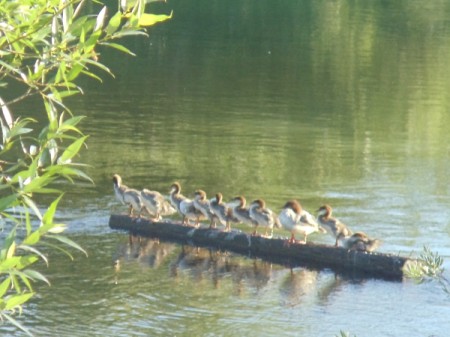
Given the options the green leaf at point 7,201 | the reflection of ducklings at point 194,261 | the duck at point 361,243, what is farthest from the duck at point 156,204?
the green leaf at point 7,201

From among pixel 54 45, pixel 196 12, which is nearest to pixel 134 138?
pixel 54 45

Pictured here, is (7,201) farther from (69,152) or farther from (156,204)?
(156,204)

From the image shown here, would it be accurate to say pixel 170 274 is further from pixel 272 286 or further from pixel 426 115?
pixel 426 115

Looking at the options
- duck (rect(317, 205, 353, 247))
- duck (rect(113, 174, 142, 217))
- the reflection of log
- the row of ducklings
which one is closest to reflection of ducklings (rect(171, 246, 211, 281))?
the reflection of log

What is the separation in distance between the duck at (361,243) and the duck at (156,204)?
11.7ft

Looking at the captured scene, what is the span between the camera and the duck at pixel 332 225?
56.6 feet

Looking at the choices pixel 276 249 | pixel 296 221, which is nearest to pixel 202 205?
pixel 276 249

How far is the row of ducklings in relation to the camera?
17.3m

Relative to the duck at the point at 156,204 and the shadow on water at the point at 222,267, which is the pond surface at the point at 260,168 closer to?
the shadow on water at the point at 222,267

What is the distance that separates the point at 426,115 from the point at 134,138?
952 cm

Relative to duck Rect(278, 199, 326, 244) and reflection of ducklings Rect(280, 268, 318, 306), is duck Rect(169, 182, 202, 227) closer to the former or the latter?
duck Rect(278, 199, 326, 244)

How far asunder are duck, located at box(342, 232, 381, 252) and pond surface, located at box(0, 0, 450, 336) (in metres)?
0.63

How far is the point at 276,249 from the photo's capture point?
17625mm

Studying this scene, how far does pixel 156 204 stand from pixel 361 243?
3.86m
